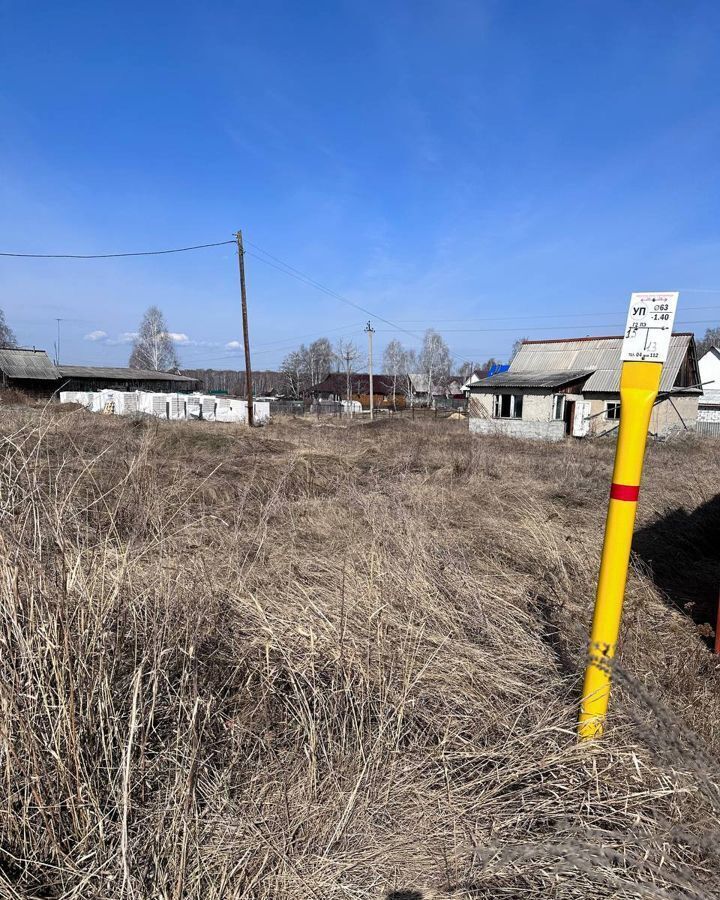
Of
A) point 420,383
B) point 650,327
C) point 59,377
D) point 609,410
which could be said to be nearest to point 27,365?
point 59,377

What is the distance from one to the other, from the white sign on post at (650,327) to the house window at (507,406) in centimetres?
2532

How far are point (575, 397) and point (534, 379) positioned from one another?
220 cm

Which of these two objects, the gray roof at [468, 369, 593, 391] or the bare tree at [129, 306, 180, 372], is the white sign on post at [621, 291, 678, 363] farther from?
the bare tree at [129, 306, 180, 372]

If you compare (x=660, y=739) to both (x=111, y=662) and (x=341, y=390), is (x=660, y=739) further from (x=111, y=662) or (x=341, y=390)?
(x=341, y=390)

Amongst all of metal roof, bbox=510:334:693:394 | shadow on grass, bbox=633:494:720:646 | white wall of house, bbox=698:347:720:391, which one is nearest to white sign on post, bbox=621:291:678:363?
shadow on grass, bbox=633:494:720:646

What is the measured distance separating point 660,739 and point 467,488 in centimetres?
651

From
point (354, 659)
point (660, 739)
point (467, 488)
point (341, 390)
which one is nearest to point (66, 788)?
point (354, 659)

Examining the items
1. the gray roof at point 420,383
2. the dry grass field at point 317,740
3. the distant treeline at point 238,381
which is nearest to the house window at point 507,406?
the dry grass field at point 317,740

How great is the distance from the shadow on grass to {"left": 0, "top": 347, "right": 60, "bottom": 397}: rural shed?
1695 inches

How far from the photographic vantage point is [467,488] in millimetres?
8477

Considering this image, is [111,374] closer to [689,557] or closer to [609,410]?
[609,410]

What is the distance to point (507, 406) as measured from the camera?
27.0 meters

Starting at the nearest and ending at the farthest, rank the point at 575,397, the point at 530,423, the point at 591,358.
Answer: the point at 530,423
the point at 575,397
the point at 591,358

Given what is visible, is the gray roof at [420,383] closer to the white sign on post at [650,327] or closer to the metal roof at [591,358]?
the metal roof at [591,358]
